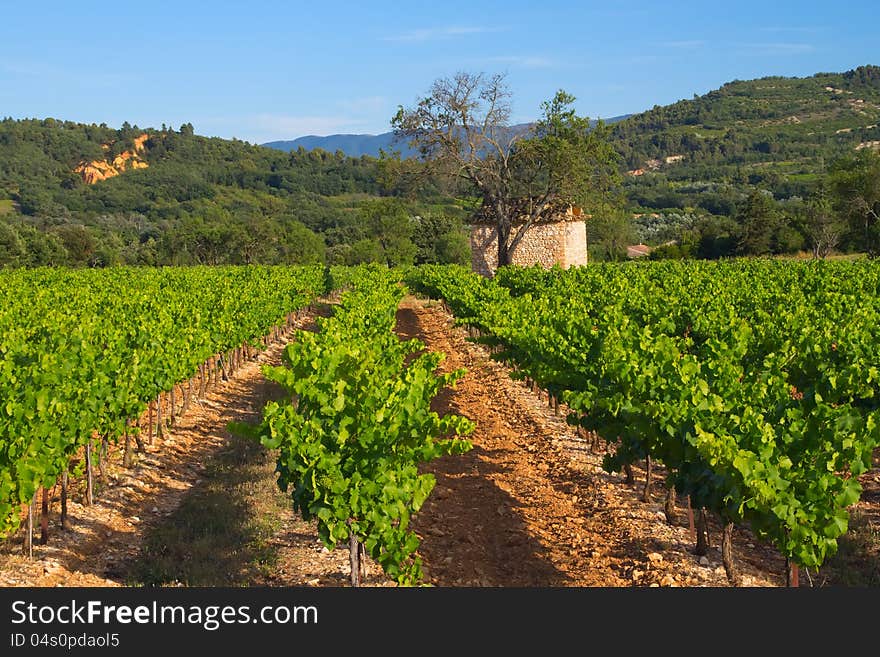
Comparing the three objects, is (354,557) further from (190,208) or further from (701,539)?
(190,208)

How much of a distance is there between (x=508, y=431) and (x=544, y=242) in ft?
116

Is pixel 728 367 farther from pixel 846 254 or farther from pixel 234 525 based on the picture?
pixel 846 254

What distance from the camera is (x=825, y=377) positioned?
10312 mm

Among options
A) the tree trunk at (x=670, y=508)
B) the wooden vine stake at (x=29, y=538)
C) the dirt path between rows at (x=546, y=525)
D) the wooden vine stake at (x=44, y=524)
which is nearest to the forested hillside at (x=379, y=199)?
the dirt path between rows at (x=546, y=525)

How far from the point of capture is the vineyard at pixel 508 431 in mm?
6949

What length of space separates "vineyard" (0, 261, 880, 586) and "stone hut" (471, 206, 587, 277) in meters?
30.9

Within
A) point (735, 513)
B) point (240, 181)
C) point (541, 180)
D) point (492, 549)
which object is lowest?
point (492, 549)

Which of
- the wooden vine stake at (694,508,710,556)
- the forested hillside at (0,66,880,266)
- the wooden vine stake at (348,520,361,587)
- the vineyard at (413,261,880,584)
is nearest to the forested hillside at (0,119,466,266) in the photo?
the forested hillside at (0,66,880,266)

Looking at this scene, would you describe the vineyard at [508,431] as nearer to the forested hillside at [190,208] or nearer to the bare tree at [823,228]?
the forested hillside at [190,208]

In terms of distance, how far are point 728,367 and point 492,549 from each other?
3328mm

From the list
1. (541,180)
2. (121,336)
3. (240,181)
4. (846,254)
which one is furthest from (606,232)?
(240,181)

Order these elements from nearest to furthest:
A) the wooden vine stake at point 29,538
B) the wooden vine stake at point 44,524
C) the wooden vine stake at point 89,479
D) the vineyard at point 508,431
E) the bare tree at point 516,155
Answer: the vineyard at point 508,431
the wooden vine stake at point 29,538
the wooden vine stake at point 44,524
the wooden vine stake at point 89,479
the bare tree at point 516,155

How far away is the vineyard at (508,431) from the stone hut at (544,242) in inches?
1217

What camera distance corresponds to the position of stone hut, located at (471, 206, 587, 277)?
48.5 metres
